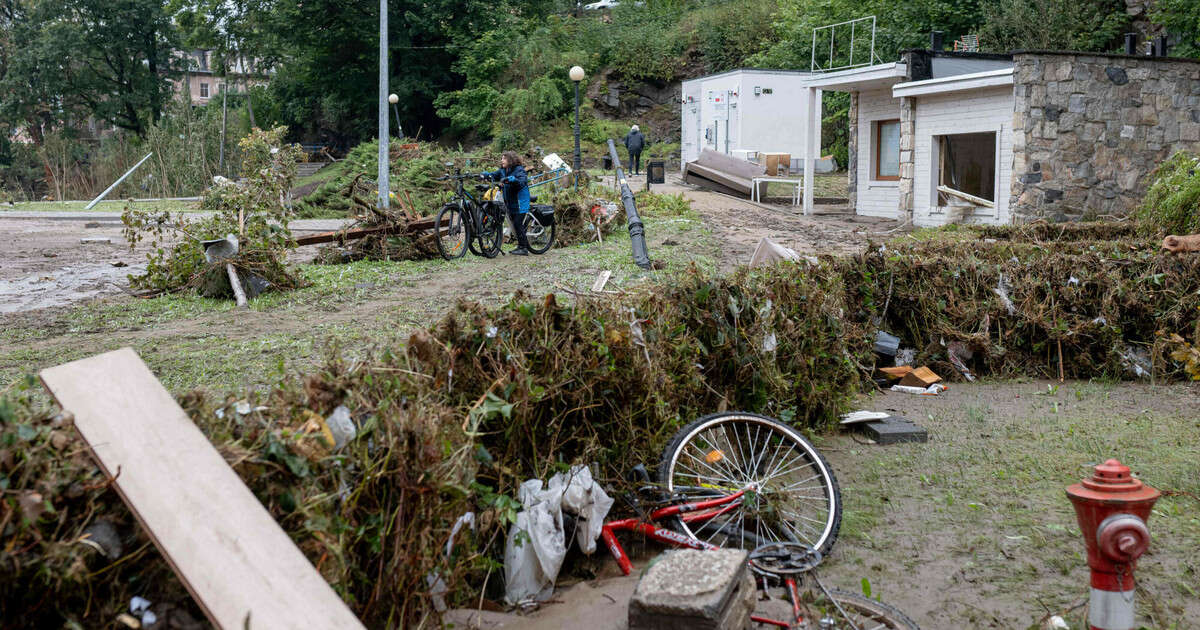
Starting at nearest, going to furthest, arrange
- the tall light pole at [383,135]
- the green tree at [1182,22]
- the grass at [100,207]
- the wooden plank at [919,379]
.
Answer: the wooden plank at [919,379] < the tall light pole at [383,135] < the green tree at [1182,22] < the grass at [100,207]

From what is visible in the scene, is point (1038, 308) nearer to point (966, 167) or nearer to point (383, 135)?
point (966, 167)

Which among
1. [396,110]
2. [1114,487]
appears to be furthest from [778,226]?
[396,110]

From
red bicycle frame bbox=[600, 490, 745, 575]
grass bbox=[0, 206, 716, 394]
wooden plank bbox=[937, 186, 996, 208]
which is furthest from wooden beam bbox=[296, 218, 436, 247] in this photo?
wooden plank bbox=[937, 186, 996, 208]

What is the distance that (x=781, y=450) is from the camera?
17.5ft

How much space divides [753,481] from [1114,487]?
6.21ft

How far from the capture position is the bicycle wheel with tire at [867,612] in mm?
3707

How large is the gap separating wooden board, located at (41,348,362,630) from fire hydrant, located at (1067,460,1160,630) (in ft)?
7.64

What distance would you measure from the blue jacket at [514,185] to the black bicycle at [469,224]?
17 centimetres

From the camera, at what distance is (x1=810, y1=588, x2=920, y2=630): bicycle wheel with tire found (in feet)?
12.2

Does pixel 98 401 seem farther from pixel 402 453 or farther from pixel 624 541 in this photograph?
pixel 624 541

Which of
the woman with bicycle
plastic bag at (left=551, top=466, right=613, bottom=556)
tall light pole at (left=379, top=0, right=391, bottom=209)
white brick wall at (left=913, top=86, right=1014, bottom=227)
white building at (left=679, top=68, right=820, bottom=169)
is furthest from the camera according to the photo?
white building at (left=679, top=68, right=820, bottom=169)

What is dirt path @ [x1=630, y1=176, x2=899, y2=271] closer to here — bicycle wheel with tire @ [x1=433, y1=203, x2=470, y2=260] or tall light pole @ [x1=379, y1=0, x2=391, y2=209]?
bicycle wheel with tire @ [x1=433, y1=203, x2=470, y2=260]

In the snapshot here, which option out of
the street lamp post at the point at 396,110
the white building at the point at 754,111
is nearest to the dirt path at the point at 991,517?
the white building at the point at 754,111

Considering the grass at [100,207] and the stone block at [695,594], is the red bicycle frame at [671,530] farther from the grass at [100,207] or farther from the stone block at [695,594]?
the grass at [100,207]
